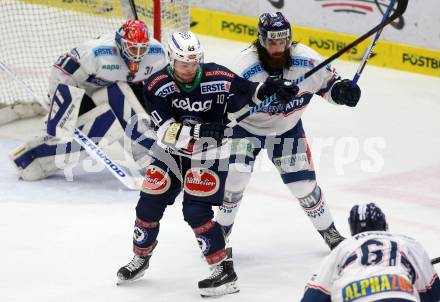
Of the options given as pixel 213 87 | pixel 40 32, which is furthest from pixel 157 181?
pixel 40 32

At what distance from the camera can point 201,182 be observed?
193 inches

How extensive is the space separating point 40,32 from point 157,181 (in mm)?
4573

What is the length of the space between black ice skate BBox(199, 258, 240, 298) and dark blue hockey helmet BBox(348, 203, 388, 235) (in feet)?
4.36

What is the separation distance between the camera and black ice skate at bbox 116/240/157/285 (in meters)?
5.14

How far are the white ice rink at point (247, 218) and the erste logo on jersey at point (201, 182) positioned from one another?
49 cm

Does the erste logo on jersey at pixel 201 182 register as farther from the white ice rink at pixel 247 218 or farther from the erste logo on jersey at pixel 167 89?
the white ice rink at pixel 247 218

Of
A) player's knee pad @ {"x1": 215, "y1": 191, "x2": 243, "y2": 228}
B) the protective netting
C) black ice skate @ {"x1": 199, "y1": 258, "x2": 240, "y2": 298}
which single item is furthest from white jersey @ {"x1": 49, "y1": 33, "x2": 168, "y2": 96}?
black ice skate @ {"x1": 199, "y1": 258, "x2": 240, "y2": 298}

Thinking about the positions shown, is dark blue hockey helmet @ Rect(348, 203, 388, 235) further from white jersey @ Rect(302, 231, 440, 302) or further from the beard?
the beard

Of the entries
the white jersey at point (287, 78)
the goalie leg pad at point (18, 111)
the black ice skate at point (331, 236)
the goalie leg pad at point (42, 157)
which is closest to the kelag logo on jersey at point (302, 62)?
the white jersey at point (287, 78)

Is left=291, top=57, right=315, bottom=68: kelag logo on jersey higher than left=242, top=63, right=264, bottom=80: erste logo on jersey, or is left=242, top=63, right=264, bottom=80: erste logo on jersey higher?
left=291, top=57, right=315, bottom=68: kelag logo on jersey

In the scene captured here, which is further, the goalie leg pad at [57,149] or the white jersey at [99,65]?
the goalie leg pad at [57,149]

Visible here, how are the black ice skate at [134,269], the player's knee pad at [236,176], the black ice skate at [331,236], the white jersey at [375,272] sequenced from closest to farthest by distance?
the white jersey at [375,272] → the black ice skate at [134,269] → the player's knee pad at [236,176] → the black ice skate at [331,236]

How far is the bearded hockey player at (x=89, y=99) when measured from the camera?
6.66 m

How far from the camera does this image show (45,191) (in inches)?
262
